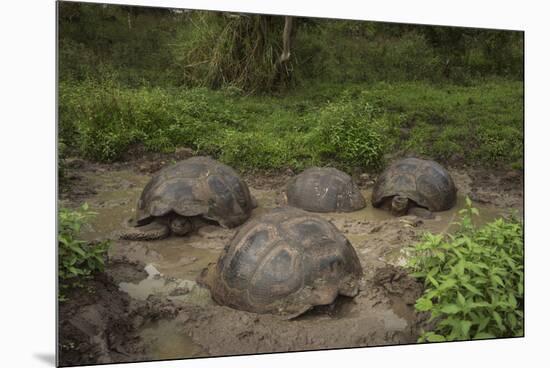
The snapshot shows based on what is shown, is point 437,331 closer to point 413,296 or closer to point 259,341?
point 413,296

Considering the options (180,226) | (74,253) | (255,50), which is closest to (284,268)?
(74,253)

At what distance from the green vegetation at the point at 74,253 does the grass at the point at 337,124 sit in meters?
0.73

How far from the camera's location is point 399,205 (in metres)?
5.11

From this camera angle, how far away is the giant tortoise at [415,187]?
4.96 meters

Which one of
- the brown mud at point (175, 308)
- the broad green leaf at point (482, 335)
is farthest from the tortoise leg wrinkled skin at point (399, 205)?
the broad green leaf at point (482, 335)

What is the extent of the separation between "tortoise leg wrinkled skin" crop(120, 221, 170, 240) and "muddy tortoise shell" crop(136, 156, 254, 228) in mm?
92

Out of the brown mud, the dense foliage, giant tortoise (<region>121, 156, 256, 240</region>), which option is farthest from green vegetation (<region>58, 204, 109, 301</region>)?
giant tortoise (<region>121, 156, 256, 240</region>)

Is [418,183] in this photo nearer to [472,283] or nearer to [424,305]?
[472,283]

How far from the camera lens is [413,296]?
3.76 m

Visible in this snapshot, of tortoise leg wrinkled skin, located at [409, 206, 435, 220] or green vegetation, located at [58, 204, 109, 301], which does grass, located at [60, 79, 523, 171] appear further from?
green vegetation, located at [58, 204, 109, 301]

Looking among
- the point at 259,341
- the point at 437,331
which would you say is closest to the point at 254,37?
the point at 259,341

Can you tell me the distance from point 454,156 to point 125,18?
2865mm

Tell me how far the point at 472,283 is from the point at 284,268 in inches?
44.9

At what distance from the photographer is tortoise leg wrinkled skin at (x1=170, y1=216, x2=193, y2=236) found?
15.1 ft
